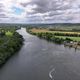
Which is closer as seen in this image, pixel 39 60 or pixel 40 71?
pixel 40 71

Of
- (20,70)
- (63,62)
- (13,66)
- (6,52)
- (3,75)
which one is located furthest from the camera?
(6,52)

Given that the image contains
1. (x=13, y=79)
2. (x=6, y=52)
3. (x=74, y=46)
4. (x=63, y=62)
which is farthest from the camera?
(x=74, y=46)

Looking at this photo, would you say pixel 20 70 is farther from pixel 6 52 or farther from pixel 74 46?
pixel 74 46

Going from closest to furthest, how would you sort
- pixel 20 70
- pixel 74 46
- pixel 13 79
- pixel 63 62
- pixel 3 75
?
pixel 13 79 → pixel 3 75 → pixel 20 70 → pixel 63 62 → pixel 74 46

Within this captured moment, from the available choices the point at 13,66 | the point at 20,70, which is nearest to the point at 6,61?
the point at 13,66

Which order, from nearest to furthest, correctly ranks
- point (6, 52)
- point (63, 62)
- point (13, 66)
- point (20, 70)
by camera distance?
1. point (20, 70)
2. point (13, 66)
3. point (63, 62)
4. point (6, 52)

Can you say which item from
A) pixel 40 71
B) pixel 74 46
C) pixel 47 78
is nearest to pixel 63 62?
pixel 40 71

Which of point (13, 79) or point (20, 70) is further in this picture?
point (20, 70)

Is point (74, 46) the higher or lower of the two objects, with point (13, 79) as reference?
lower

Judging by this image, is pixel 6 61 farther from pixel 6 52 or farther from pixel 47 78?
pixel 47 78
